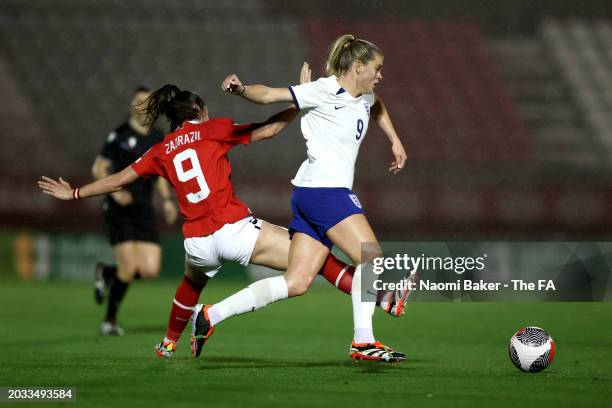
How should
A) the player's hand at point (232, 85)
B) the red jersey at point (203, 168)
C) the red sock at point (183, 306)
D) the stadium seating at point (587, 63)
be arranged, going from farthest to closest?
1. the stadium seating at point (587, 63)
2. the red sock at point (183, 306)
3. the red jersey at point (203, 168)
4. the player's hand at point (232, 85)

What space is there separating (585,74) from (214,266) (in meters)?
15.2

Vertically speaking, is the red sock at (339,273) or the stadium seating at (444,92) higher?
the stadium seating at (444,92)

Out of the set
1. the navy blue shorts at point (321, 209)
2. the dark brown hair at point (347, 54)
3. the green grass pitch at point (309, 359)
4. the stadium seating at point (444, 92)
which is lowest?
A: the green grass pitch at point (309, 359)

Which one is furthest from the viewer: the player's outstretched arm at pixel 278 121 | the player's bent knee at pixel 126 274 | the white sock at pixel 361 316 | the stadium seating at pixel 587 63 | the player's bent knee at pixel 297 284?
the stadium seating at pixel 587 63

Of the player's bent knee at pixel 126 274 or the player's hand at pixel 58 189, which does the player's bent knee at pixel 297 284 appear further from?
the player's bent knee at pixel 126 274

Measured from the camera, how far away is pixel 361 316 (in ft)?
21.4

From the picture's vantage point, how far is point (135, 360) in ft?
24.2

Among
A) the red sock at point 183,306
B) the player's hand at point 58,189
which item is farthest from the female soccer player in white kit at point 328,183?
the player's hand at point 58,189

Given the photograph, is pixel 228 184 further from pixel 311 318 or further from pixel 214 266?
pixel 311 318

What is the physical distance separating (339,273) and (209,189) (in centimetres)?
105

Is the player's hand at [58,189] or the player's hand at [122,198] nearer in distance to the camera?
the player's hand at [58,189]

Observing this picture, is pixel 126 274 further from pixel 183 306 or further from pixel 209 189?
pixel 209 189

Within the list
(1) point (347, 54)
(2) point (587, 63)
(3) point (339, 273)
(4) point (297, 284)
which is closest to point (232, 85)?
(1) point (347, 54)

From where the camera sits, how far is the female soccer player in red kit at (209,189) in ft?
22.7
